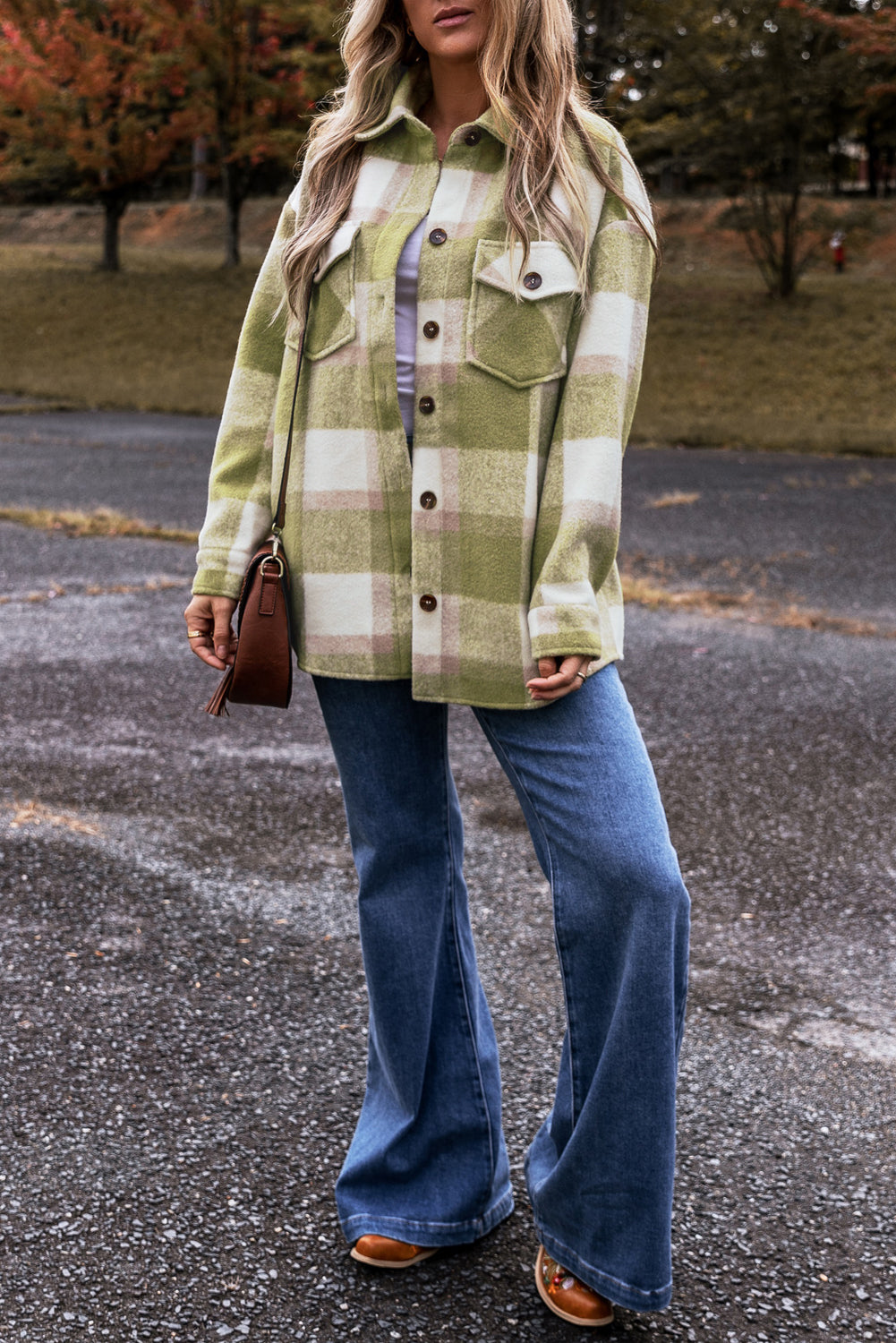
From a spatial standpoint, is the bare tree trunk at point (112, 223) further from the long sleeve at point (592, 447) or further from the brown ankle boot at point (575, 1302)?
the brown ankle boot at point (575, 1302)

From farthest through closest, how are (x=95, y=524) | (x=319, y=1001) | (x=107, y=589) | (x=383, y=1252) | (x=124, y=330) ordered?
(x=124, y=330) → (x=95, y=524) → (x=107, y=589) → (x=319, y=1001) → (x=383, y=1252)

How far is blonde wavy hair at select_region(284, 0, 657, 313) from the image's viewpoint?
5.86 feet

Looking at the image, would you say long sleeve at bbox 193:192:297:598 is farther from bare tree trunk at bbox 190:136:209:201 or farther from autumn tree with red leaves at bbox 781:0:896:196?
bare tree trunk at bbox 190:136:209:201

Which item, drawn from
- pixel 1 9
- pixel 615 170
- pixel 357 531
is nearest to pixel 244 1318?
pixel 357 531

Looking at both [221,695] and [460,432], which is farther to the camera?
[221,695]

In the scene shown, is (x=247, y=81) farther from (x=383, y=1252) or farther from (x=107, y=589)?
(x=383, y=1252)

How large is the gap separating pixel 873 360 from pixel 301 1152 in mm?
18799

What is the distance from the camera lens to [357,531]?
1.90 m

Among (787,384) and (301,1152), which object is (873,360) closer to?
(787,384)

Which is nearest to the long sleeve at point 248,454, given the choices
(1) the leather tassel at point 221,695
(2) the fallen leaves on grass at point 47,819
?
(1) the leather tassel at point 221,695

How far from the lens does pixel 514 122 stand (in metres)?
1.79

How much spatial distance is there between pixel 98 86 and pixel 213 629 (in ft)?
93.9

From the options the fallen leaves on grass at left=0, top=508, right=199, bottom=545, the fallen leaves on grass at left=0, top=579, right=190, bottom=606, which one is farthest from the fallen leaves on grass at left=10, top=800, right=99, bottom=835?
the fallen leaves on grass at left=0, top=508, right=199, bottom=545

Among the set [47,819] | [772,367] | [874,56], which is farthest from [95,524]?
[874,56]
